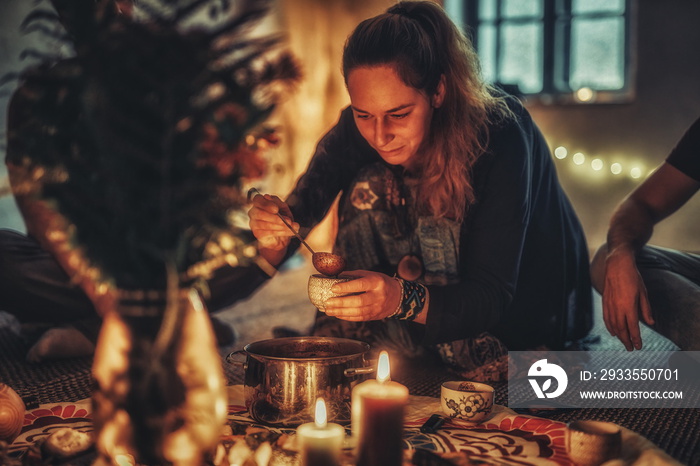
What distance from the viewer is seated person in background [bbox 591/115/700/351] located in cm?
154

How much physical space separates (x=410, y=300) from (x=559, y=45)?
3492 mm

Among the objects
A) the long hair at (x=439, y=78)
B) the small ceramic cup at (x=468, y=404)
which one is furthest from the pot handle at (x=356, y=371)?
the long hair at (x=439, y=78)

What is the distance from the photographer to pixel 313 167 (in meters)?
1.82

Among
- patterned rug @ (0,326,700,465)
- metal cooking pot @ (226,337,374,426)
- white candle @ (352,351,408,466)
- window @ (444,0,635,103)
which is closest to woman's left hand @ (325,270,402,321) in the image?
metal cooking pot @ (226,337,374,426)

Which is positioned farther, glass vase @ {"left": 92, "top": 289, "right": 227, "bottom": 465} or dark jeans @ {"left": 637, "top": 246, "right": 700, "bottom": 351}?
dark jeans @ {"left": 637, "top": 246, "right": 700, "bottom": 351}

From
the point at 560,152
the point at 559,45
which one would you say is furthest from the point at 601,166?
the point at 559,45

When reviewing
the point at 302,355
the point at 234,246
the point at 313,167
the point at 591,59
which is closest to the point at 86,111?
the point at 234,246

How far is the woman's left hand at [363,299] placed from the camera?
126cm

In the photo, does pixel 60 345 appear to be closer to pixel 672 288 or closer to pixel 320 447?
pixel 320 447

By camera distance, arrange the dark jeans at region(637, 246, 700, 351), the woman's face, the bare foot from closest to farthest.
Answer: the woman's face
the dark jeans at region(637, 246, 700, 351)
the bare foot

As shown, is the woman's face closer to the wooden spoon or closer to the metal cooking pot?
the wooden spoon

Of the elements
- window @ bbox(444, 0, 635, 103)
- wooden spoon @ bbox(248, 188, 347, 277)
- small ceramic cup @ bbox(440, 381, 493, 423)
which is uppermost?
window @ bbox(444, 0, 635, 103)

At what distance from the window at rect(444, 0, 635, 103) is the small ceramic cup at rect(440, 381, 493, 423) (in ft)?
11.5

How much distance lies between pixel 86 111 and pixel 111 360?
0.91 ft
